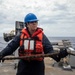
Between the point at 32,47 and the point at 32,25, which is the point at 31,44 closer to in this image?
the point at 32,47

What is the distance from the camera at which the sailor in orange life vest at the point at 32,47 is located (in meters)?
5.01

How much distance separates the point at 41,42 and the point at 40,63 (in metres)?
0.37

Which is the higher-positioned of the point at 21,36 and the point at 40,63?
the point at 21,36

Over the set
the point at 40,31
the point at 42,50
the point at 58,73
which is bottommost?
the point at 58,73

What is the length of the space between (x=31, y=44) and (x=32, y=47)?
0.06 metres

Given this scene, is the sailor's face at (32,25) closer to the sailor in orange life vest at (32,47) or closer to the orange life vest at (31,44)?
the sailor in orange life vest at (32,47)

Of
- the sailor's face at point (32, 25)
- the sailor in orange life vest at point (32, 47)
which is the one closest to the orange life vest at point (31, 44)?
the sailor in orange life vest at point (32, 47)

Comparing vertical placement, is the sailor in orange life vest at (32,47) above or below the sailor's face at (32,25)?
below

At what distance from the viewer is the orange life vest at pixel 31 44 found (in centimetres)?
500

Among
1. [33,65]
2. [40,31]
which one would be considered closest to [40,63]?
[33,65]

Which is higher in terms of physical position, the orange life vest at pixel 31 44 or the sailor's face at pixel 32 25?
the sailor's face at pixel 32 25

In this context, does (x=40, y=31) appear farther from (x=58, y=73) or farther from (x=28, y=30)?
(x=58, y=73)

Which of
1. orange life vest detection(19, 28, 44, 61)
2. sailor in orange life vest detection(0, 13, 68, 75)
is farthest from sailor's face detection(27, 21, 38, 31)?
orange life vest detection(19, 28, 44, 61)

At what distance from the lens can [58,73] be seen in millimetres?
11961
